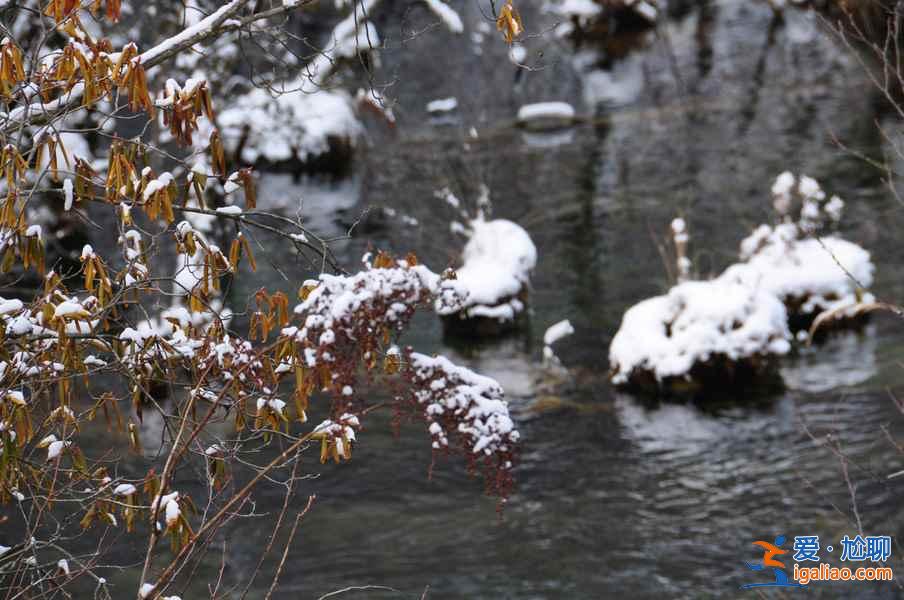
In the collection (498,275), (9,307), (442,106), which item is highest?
(9,307)

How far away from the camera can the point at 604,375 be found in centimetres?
1217

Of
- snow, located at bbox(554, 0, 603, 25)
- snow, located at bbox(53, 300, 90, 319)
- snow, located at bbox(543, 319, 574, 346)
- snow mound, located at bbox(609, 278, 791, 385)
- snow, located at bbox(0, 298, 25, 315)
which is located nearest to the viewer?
snow, located at bbox(53, 300, 90, 319)

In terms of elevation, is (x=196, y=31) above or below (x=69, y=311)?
above

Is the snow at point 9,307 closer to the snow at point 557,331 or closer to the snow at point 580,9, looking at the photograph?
the snow at point 557,331

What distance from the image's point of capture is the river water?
8102 mm

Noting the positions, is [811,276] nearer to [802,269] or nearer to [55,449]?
[802,269]

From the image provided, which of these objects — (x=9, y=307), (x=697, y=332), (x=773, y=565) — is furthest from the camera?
(x=697, y=332)

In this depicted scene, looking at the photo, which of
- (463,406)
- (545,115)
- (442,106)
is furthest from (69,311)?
(442,106)

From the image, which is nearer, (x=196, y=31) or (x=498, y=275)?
(x=196, y=31)

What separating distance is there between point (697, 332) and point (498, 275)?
10.4 feet

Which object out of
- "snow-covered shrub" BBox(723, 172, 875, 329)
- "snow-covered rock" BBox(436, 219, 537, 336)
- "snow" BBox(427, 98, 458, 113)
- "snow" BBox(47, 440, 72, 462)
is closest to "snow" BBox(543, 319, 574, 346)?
"snow-covered rock" BBox(436, 219, 537, 336)

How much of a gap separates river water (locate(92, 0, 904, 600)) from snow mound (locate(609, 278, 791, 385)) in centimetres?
40

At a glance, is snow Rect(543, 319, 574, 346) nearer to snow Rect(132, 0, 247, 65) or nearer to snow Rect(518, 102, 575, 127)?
snow Rect(132, 0, 247, 65)

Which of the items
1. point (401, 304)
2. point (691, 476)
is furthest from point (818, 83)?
point (401, 304)
